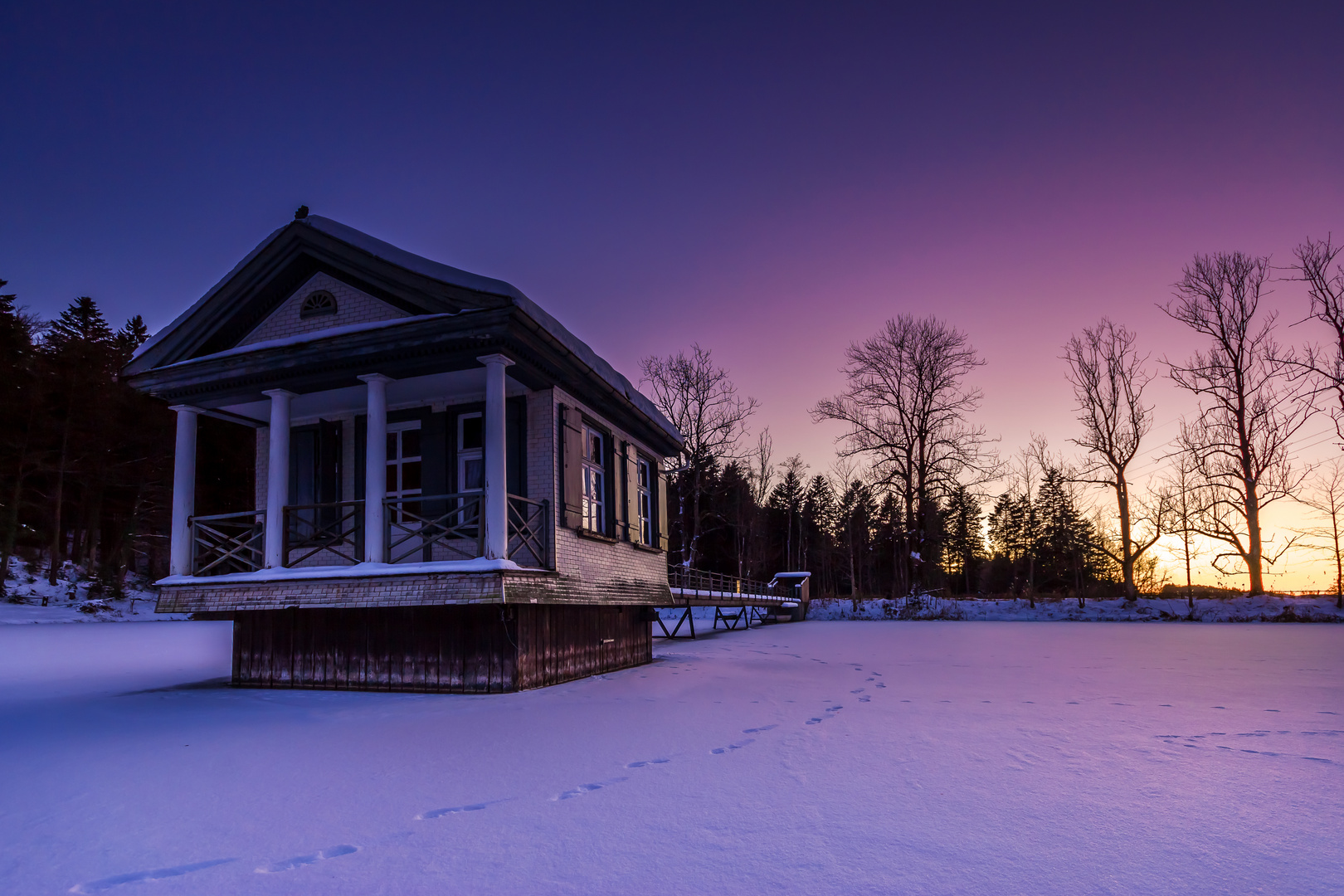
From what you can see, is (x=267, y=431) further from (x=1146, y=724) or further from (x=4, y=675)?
(x=1146, y=724)

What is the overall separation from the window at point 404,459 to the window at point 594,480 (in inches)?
103

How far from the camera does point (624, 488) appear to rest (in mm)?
14477

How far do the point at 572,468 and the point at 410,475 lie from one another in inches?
105

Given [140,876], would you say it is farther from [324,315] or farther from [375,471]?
[324,315]

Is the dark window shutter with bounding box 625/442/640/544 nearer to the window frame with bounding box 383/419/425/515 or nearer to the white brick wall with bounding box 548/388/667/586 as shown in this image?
the white brick wall with bounding box 548/388/667/586

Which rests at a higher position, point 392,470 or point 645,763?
point 392,470

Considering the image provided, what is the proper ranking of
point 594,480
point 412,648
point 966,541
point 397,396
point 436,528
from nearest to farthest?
1. point 412,648
2. point 436,528
3. point 397,396
4. point 594,480
5. point 966,541

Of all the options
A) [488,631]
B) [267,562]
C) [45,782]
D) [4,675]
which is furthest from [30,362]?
[45,782]

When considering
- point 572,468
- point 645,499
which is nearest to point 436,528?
point 572,468

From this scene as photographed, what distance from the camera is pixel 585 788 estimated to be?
16.3 feet

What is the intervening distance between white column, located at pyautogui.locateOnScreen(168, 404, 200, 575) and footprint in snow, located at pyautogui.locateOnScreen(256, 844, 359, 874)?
8.54 meters

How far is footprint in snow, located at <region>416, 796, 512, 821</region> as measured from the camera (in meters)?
4.39

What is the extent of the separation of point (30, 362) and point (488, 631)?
32.1 metres

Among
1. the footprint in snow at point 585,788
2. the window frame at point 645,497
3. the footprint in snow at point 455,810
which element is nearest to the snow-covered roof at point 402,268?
the window frame at point 645,497
